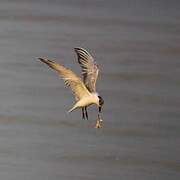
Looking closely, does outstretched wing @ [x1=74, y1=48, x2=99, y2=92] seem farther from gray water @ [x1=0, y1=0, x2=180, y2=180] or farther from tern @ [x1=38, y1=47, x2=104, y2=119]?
gray water @ [x1=0, y1=0, x2=180, y2=180]

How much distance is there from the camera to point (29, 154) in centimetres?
323

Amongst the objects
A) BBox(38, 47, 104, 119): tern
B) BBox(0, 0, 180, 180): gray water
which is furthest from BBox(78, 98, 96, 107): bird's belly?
BBox(0, 0, 180, 180): gray water

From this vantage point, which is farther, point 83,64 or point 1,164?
point 1,164

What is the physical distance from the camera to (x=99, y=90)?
3.80 metres

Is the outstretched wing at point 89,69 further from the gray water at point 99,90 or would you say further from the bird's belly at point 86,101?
the gray water at point 99,90

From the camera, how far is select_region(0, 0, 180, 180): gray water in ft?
10.5

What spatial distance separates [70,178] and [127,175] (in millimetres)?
209

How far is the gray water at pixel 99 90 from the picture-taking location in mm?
3197

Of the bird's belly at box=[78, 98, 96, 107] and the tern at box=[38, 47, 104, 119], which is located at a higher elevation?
the tern at box=[38, 47, 104, 119]

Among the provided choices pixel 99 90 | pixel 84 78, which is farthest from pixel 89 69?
pixel 99 90

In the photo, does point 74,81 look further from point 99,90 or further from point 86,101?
point 99,90
